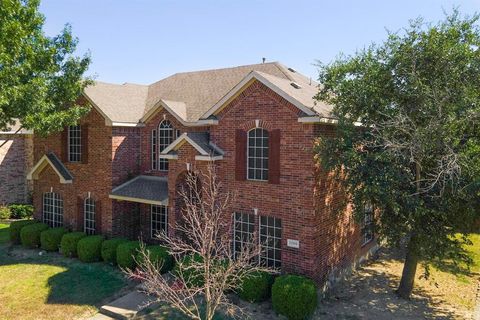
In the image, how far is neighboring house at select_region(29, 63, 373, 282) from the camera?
13.5 m

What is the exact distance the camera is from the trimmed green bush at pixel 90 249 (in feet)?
56.8

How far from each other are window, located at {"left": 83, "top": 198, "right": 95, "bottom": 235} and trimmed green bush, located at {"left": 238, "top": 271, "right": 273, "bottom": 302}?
33.1 feet

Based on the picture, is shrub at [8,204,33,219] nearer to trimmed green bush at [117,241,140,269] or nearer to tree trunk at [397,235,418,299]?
trimmed green bush at [117,241,140,269]

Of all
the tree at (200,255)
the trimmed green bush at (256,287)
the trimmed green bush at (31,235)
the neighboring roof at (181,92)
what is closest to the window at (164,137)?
the neighboring roof at (181,92)

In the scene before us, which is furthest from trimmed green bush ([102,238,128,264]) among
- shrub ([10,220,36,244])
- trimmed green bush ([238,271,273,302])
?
trimmed green bush ([238,271,273,302])

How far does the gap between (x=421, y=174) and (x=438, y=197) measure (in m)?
1.64

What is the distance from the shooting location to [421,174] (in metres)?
12.8

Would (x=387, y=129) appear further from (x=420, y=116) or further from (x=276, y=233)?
(x=276, y=233)

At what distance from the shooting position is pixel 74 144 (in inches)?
792

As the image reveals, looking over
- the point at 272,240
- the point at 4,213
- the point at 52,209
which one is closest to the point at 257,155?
the point at 272,240

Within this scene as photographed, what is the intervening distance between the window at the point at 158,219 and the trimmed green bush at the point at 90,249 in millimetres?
2614

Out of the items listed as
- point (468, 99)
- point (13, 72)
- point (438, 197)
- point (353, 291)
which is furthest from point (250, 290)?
point (13, 72)

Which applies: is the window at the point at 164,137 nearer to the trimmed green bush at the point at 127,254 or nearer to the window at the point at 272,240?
the trimmed green bush at the point at 127,254

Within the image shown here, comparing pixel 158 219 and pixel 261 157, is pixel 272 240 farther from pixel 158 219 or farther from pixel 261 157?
pixel 158 219
